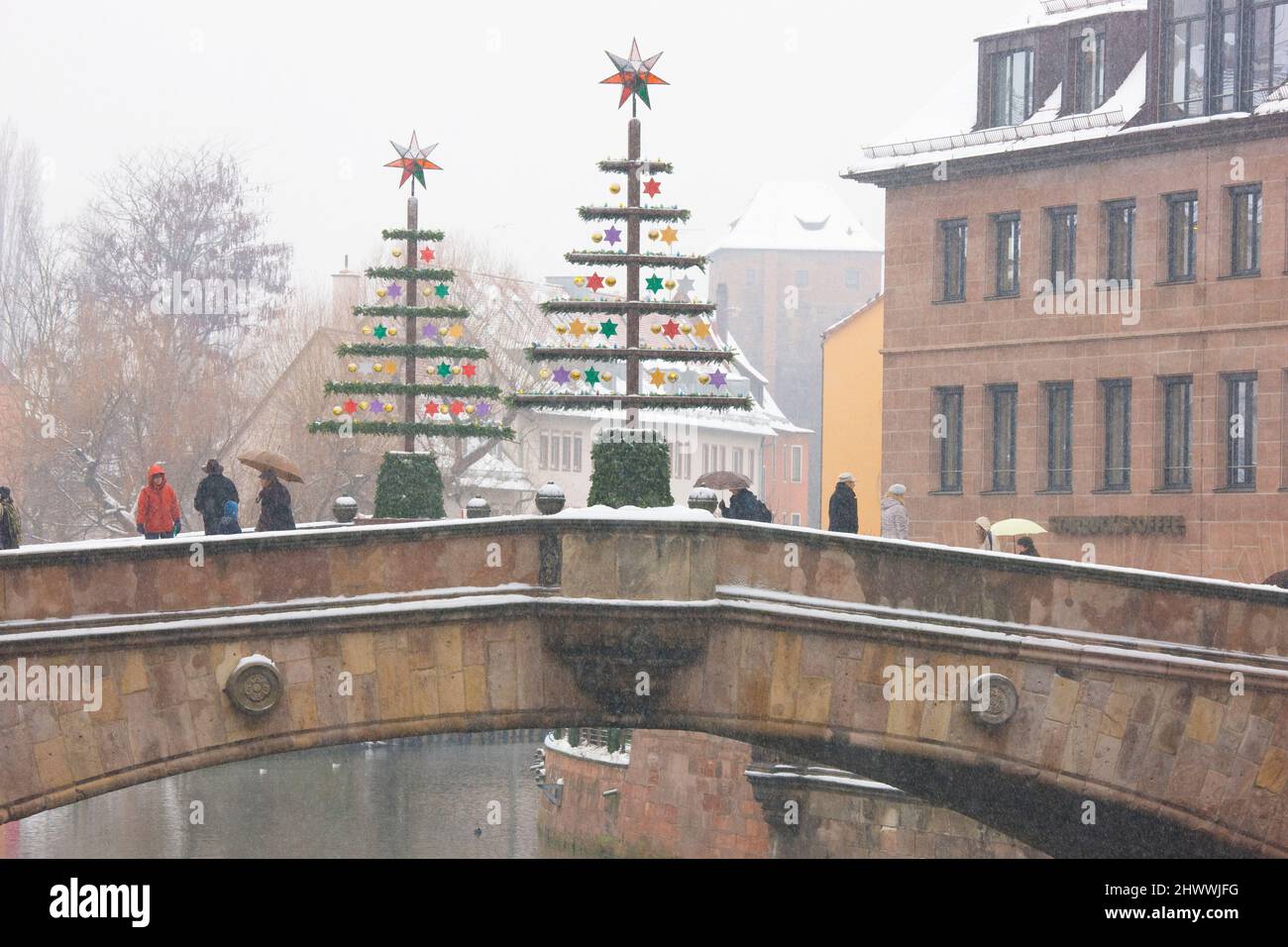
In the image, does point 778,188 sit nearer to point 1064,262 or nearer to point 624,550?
point 1064,262

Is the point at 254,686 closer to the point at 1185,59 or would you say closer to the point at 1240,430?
the point at 1240,430

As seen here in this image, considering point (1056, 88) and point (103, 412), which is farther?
point (103, 412)

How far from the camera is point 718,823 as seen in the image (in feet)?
103

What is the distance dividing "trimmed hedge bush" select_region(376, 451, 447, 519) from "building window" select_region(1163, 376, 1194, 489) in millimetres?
12137

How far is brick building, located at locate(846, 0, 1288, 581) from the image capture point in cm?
3050

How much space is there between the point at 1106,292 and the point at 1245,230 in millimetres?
2317

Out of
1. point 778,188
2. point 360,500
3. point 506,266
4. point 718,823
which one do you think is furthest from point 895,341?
point 778,188

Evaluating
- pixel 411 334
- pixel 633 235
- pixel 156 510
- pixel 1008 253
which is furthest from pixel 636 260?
pixel 1008 253

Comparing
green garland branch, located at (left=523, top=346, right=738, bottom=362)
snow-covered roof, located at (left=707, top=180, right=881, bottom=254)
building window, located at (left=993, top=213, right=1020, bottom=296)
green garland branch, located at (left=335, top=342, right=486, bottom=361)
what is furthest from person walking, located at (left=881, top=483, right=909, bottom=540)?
snow-covered roof, located at (left=707, top=180, right=881, bottom=254)

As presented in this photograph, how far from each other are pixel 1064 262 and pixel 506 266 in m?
22.3

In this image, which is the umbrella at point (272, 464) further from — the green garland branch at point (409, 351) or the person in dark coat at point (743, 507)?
the person in dark coat at point (743, 507)

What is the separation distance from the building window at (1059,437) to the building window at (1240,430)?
260 centimetres

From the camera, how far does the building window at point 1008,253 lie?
33562mm
